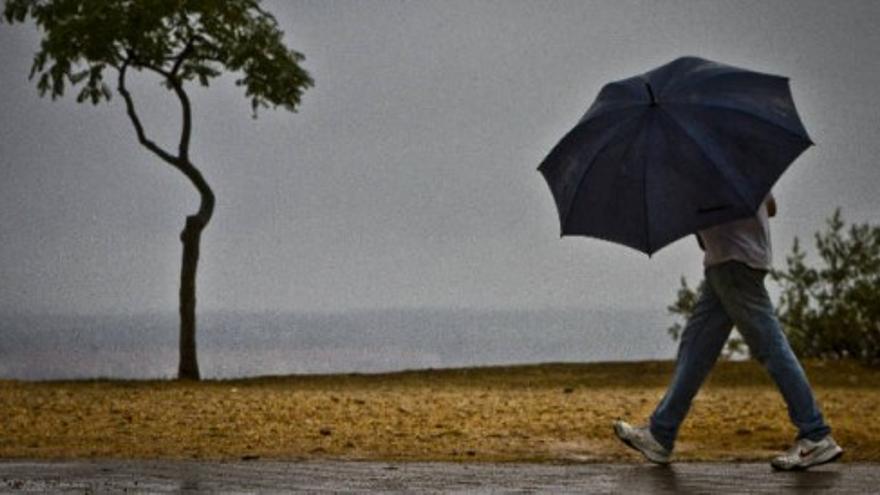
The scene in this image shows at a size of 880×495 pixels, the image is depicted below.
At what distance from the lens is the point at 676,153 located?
26.8 feet

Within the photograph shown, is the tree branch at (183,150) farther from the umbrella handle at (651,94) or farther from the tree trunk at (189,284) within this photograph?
the umbrella handle at (651,94)

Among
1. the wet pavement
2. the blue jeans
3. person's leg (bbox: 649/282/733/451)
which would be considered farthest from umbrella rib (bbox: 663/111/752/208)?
the wet pavement

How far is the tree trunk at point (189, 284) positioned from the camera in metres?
25.4

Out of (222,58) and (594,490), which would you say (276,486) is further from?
(222,58)

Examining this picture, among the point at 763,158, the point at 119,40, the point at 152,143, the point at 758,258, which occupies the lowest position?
the point at 758,258

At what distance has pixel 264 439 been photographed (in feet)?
38.3

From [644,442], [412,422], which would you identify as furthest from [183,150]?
[644,442]

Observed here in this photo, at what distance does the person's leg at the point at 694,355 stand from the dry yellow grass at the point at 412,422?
3.55 ft

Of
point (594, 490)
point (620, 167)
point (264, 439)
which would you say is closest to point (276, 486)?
point (594, 490)

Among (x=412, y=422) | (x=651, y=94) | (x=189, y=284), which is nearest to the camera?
(x=651, y=94)

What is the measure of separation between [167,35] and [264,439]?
15.7 m

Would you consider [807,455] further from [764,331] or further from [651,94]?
[651,94]

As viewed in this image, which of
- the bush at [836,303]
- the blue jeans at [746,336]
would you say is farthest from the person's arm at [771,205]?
the bush at [836,303]

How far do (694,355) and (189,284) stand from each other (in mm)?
17972
